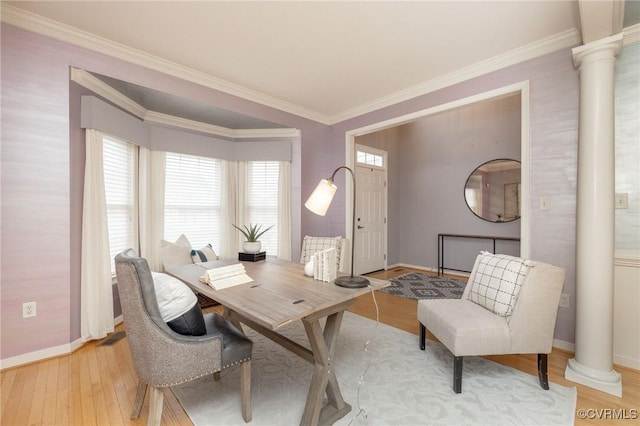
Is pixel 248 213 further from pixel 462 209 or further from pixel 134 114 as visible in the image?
pixel 462 209

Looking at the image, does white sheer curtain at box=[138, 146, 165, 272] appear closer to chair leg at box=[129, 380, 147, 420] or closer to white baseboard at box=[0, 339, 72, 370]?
white baseboard at box=[0, 339, 72, 370]

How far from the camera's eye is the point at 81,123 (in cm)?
241

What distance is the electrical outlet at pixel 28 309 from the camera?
6.82 ft

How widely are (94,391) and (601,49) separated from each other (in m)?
4.07

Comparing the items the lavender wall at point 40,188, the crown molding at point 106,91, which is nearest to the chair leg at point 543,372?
the lavender wall at point 40,188

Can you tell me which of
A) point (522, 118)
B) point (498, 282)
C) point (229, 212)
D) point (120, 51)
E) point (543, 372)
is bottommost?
point (543, 372)

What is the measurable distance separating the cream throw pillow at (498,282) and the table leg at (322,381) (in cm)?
119

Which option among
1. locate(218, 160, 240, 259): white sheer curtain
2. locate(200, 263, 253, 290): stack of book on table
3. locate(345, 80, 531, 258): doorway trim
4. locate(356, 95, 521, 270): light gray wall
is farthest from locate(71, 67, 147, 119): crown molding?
locate(356, 95, 521, 270): light gray wall

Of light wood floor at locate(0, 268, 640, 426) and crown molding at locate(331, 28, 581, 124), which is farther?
crown molding at locate(331, 28, 581, 124)

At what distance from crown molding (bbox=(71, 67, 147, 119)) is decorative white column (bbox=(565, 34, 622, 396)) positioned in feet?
12.8

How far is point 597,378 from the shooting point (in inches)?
72.0

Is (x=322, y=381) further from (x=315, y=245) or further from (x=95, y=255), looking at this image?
(x=95, y=255)

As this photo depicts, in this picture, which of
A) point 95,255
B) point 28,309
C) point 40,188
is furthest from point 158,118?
point 28,309

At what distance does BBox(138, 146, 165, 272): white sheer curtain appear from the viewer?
3.25 metres
